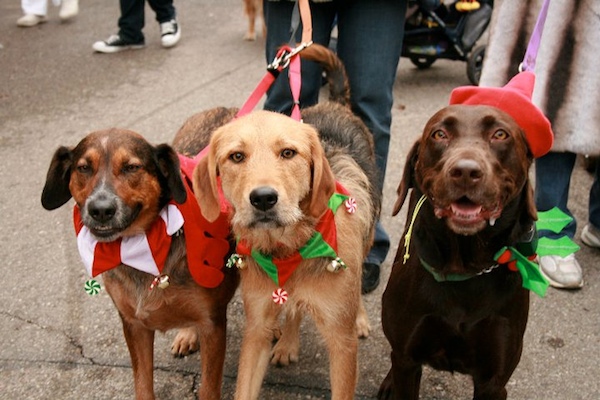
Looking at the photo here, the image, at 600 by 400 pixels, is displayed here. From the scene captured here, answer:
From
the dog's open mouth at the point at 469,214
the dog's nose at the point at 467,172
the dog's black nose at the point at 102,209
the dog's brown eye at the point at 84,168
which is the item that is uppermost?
the dog's nose at the point at 467,172

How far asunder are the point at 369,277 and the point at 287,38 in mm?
1557

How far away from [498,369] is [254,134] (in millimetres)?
1398

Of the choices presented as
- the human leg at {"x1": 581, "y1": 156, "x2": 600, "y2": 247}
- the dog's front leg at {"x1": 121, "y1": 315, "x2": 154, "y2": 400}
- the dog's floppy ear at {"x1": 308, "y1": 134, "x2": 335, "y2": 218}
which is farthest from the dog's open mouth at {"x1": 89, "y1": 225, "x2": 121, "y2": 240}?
the human leg at {"x1": 581, "y1": 156, "x2": 600, "y2": 247}

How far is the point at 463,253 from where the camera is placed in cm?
279

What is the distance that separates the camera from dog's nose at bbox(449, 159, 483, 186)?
246 cm

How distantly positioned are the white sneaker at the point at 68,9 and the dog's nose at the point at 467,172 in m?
9.85

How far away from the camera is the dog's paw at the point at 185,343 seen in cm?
396

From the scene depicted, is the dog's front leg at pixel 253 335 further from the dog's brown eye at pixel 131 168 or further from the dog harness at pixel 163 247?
the dog's brown eye at pixel 131 168

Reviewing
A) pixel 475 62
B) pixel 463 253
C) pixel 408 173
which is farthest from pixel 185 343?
pixel 475 62

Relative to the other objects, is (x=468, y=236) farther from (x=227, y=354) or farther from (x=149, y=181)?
(x=227, y=354)

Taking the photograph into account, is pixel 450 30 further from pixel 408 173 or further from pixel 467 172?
pixel 467 172

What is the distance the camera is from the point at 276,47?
4211mm

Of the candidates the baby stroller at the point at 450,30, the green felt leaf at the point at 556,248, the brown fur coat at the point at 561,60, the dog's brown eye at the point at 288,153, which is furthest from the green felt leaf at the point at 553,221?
the baby stroller at the point at 450,30

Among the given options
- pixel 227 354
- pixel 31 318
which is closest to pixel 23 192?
pixel 31 318
